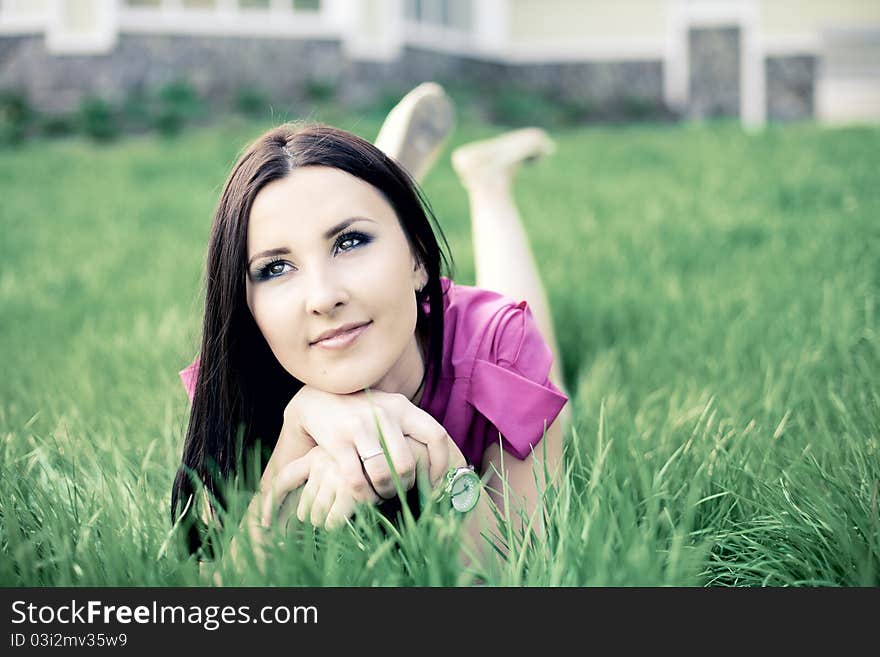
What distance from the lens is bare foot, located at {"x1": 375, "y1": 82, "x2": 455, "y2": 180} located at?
214 cm

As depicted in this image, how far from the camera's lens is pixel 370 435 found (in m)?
1.16

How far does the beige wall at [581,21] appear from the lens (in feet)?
38.9

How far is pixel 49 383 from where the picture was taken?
2.35 meters

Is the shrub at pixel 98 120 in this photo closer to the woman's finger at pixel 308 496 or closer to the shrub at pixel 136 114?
the shrub at pixel 136 114

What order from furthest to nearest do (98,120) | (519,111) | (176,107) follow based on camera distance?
(519,111) < (176,107) < (98,120)

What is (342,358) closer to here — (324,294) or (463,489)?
(324,294)

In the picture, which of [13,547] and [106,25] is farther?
[106,25]

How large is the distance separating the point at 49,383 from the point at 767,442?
1.76 meters

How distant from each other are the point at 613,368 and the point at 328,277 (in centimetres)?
A: 119

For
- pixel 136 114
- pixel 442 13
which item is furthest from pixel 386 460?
pixel 442 13

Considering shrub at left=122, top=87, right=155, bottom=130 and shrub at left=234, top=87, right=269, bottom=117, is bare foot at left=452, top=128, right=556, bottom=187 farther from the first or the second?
Answer: shrub at left=234, top=87, right=269, bottom=117

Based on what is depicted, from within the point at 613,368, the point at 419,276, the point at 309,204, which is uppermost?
the point at 309,204
